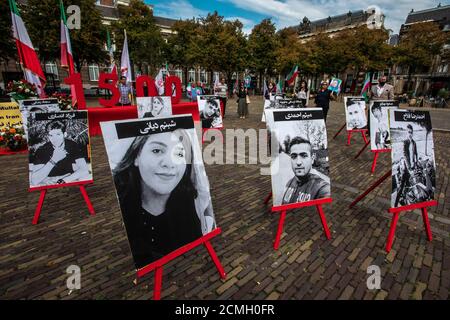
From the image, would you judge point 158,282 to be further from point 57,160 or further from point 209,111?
point 209,111

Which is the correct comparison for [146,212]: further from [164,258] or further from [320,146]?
[320,146]

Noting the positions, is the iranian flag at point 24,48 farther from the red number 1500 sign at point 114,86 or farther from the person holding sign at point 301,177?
the person holding sign at point 301,177

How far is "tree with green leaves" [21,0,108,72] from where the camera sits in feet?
80.7

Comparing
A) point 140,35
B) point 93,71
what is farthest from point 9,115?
point 93,71

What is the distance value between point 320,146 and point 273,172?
89cm

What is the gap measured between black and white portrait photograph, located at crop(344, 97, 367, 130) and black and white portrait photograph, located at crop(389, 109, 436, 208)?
16.9 ft

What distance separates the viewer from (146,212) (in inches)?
91.4

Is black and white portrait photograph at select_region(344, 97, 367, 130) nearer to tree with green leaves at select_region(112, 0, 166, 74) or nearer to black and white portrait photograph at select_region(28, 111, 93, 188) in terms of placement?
black and white portrait photograph at select_region(28, 111, 93, 188)

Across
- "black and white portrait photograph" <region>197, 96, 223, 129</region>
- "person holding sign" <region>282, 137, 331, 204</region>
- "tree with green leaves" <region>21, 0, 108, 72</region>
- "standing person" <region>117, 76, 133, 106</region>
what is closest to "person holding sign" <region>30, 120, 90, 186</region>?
"person holding sign" <region>282, 137, 331, 204</region>

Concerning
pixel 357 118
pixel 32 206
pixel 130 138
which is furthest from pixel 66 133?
pixel 357 118

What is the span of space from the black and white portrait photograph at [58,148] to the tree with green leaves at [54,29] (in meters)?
27.5

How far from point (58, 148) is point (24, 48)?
5.94 m

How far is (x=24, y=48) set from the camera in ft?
24.8

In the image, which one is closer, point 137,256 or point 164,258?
point 137,256
